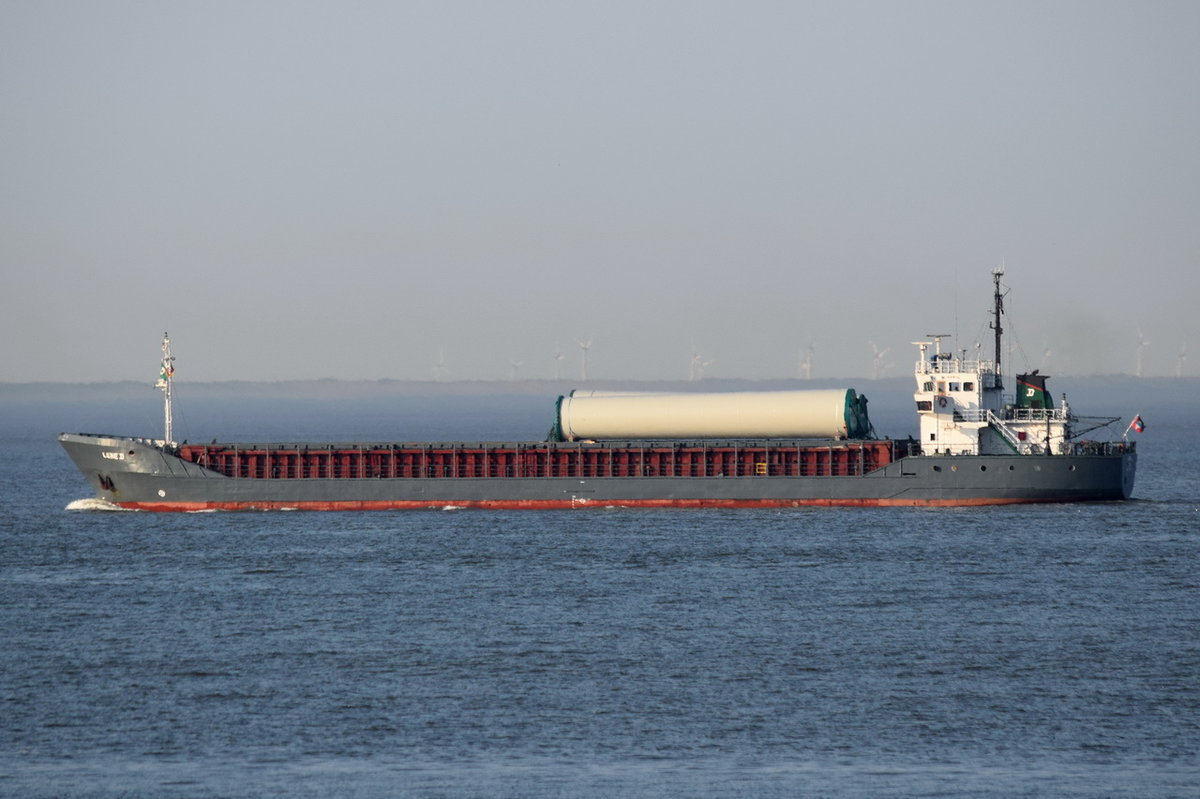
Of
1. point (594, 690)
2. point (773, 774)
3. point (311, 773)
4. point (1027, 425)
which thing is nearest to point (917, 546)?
point (1027, 425)

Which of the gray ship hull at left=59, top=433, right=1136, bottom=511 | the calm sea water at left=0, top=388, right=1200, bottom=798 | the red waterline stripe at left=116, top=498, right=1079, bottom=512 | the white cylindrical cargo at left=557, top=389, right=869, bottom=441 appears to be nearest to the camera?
the calm sea water at left=0, top=388, right=1200, bottom=798

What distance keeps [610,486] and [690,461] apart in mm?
4708

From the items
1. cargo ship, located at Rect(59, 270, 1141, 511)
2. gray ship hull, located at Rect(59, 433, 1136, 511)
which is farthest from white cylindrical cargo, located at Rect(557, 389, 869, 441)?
gray ship hull, located at Rect(59, 433, 1136, 511)

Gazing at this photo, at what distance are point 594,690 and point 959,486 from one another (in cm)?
3898

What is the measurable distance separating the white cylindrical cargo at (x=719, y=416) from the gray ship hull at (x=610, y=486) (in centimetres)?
391

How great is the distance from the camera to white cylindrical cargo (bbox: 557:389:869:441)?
3086 inches

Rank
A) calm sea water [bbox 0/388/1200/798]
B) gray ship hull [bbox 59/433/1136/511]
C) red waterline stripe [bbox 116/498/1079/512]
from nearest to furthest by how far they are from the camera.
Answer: calm sea water [bbox 0/388/1200/798], gray ship hull [bbox 59/433/1136/511], red waterline stripe [bbox 116/498/1079/512]

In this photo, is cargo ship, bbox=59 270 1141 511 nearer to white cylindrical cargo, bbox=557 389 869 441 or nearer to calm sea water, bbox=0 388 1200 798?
white cylindrical cargo, bbox=557 389 869 441

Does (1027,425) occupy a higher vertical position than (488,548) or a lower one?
higher

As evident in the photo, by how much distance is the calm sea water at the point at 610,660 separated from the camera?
105 feet

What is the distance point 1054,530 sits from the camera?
66.6 metres

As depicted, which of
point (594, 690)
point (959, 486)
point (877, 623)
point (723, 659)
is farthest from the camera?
point (959, 486)

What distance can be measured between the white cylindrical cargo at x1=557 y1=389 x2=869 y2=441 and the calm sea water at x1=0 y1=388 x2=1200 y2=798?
8.84 m

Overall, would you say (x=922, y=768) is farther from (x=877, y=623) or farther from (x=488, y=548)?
(x=488, y=548)
